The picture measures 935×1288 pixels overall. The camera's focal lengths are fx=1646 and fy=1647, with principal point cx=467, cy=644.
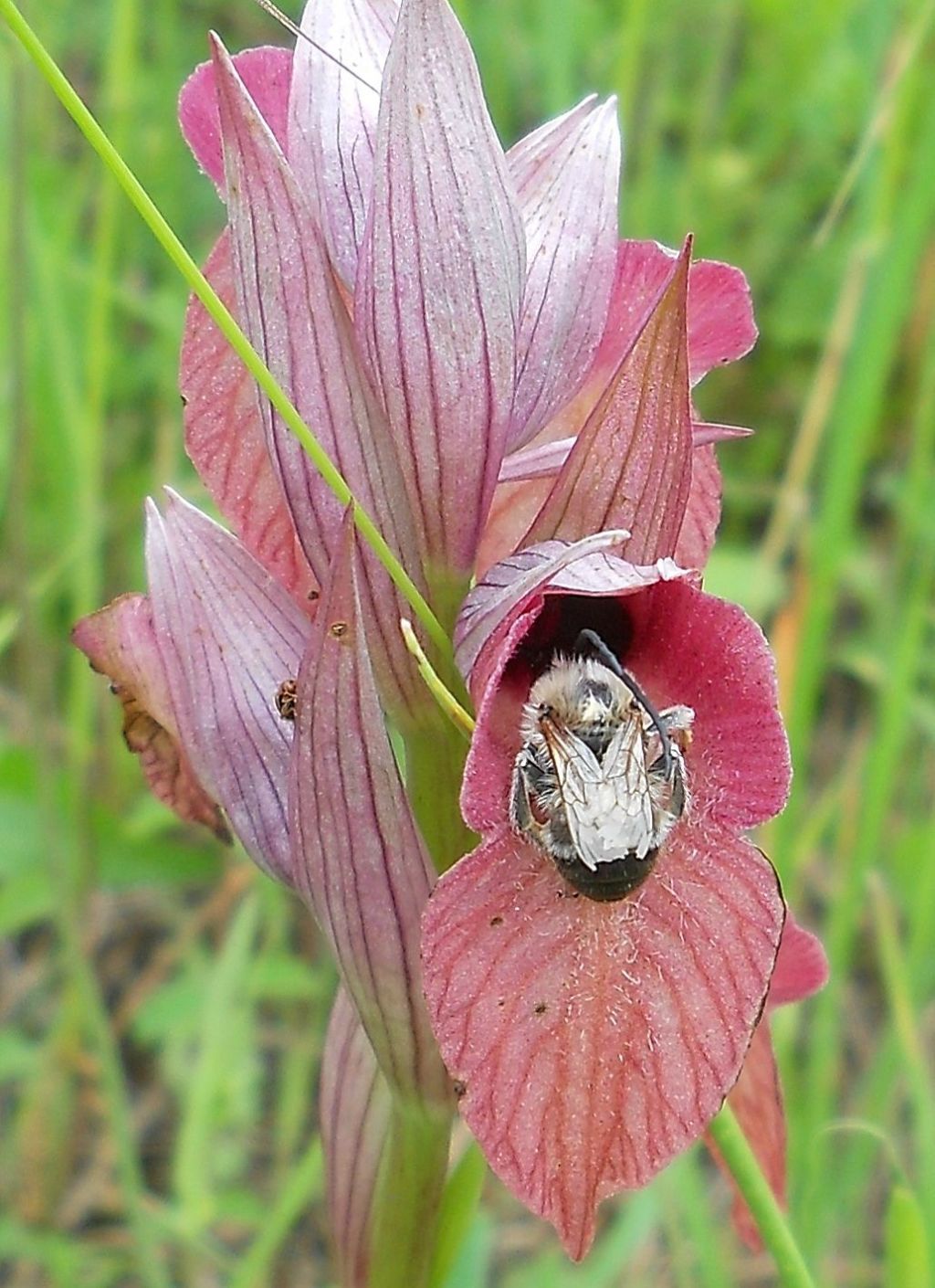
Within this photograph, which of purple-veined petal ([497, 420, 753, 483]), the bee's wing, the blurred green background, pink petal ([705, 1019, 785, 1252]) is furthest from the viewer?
the blurred green background

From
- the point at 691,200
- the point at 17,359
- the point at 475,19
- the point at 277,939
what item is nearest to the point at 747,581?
the point at 691,200

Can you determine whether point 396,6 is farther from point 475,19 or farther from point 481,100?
point 475,19

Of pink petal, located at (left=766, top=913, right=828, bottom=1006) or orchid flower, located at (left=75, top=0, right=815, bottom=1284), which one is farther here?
pink petal, located at (left=766, top=913, right=828, bottom=1006)

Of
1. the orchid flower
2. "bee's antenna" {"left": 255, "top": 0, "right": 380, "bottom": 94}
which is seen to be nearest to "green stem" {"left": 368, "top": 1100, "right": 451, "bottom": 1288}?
the orchid flower

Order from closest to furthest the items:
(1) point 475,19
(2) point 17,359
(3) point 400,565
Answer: (3) point 400,565
(2) point 17,359
(1) point 475,19

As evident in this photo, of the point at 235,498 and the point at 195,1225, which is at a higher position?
the point at 235,498

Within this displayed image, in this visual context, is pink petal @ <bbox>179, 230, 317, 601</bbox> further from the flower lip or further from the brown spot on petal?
the flower lip

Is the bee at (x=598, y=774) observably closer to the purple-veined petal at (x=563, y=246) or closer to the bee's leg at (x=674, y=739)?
the bee's leg at (x=674, y=739)
